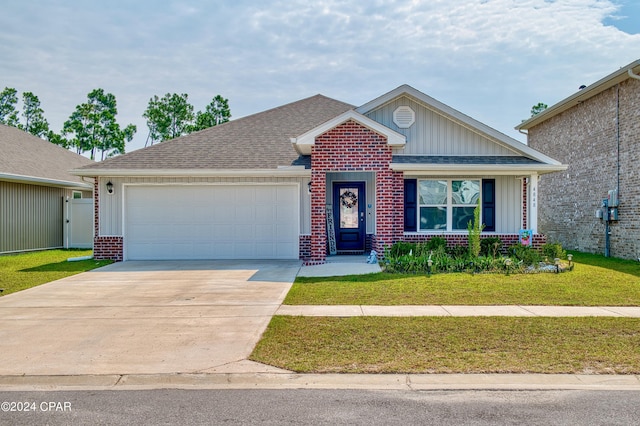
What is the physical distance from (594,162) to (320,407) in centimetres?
1773

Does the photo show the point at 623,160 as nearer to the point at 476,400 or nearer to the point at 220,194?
the point at 220,194

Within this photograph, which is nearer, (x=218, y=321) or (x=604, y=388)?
(x=604, y=388)

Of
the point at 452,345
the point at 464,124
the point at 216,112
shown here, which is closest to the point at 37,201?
the point at 464,124

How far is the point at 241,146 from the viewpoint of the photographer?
54.7 ft

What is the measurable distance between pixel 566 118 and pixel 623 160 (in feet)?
16.3

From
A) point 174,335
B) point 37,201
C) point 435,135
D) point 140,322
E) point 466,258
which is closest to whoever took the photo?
point 174,335

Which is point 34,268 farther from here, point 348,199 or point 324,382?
point 324,382

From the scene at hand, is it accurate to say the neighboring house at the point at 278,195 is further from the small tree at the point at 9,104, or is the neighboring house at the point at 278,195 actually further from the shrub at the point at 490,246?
the small tree at the point at 9,104

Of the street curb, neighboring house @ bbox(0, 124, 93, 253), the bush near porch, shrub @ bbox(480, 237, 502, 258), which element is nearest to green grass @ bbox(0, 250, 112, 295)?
neighboring house @ bbox(0, 124, 93, 253)

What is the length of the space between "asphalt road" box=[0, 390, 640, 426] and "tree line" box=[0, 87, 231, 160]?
4040 cm

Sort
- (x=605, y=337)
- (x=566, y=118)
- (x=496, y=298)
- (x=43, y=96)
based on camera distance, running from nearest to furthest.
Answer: (x=605, y=337)
(x=496, y=298)
(x=566, y=118)
(x=43, y=96)

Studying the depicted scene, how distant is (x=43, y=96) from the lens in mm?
46281

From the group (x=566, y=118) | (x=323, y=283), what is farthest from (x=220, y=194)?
(x=566, y=118)

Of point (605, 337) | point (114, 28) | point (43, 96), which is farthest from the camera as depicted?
point (43, 96)
